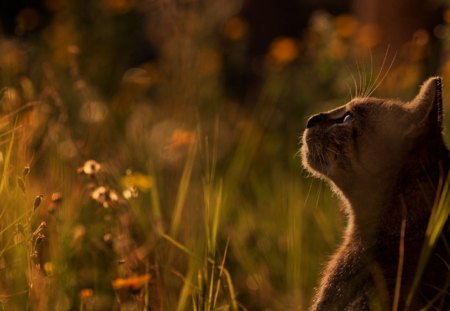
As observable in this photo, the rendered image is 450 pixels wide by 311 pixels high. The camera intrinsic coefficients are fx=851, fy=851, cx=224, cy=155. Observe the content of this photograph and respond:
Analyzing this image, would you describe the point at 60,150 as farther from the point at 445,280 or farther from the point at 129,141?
the point at 445,280

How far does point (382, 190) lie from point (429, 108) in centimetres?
32

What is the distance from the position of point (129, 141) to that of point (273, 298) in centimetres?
201

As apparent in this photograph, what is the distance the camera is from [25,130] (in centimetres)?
313

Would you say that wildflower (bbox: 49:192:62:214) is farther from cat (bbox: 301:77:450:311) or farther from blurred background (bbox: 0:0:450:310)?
cat (bbox: 301:77:450:311)

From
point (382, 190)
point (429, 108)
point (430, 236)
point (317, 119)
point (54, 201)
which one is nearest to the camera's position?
point (430, 236)

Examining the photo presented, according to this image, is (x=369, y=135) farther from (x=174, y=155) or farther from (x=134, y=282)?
(x=174, y=155)

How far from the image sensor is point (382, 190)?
2.82 m

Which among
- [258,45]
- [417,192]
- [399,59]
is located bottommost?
[258,45]

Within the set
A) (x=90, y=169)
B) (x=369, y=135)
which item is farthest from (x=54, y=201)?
(x=369, y=135)

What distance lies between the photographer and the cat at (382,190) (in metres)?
2.50

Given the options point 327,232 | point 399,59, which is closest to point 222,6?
point 399,59

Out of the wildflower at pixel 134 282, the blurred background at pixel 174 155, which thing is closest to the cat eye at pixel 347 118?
the blurred background at pixel 174 155

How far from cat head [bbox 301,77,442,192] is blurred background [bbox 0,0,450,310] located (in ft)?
0.41

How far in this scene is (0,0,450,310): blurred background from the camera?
285 cm
